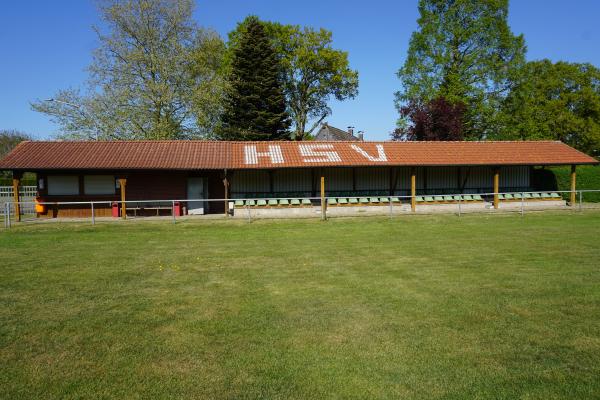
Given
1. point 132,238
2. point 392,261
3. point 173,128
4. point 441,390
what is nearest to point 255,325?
point 441,390

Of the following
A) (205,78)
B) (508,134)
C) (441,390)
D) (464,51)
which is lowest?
(441,390)

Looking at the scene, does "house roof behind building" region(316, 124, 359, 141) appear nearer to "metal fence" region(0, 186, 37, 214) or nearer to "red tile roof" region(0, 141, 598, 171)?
"red tile roof" region(0, 141, 598, 171)

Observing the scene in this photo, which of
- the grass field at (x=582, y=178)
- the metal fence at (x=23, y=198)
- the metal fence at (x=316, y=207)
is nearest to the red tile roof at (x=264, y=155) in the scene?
the metal fence at (x=316, y=207)

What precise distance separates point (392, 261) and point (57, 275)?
23.7ft

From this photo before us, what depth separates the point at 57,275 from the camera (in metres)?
9.60

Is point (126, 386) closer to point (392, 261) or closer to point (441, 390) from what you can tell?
point (441, 390)

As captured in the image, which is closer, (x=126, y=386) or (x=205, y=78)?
(x=126, y=386)

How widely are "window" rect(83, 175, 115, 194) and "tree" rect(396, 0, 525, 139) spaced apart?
82.0ft

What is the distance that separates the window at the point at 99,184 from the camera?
23156 mm

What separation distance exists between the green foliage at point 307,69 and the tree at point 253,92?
465cm

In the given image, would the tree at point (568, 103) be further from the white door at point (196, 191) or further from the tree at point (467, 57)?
the white door at point (196, 191)

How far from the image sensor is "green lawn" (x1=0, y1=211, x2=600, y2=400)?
4766mm

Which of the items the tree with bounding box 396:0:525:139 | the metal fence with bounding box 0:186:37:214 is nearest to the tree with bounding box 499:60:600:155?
the tree with bounding box 396:0:525:139

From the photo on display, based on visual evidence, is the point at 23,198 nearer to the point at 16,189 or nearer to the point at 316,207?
the point at 16,189
